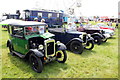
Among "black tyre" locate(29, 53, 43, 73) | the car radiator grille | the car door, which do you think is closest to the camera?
"black tyre" locate(29, 53, 43, 73)

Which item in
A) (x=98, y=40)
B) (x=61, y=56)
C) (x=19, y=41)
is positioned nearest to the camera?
(x=19, y=41)

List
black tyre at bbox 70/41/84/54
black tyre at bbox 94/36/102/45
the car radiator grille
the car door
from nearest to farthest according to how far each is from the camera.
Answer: the car radiator grille < the car door < black tyre at bbox 70/41/84/54 < black tyre at bbox 94/36/102/45

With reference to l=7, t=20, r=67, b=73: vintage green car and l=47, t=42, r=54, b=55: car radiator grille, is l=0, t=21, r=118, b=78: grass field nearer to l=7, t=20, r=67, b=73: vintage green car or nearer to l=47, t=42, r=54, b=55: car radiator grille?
l=7, t=20, r=67, b=73: vintage green car

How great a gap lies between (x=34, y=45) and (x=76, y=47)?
249 cm

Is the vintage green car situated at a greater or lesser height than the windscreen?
lesser

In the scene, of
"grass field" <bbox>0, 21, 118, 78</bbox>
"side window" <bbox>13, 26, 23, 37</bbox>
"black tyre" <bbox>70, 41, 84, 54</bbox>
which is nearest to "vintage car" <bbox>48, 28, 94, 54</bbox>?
A: "black tyre" <bbox>70, 41, 84, 54</bbox>

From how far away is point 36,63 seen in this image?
11.9ft

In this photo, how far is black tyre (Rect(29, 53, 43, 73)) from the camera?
11.2 feet

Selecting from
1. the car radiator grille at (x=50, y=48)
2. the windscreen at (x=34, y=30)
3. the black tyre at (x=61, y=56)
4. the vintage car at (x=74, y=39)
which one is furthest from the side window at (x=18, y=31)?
the vintage car at (x=74, y=39)

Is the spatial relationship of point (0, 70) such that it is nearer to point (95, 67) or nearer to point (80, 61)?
point (80, 61)

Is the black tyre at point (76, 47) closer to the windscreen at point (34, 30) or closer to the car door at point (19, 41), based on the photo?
the windscreen at point (34, 30)

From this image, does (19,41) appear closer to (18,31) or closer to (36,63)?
(18,31)

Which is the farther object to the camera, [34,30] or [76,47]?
[76,47]

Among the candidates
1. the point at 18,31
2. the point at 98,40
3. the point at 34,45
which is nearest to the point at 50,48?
the point at 34,45
